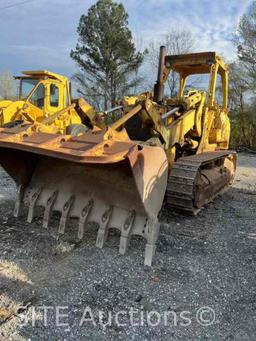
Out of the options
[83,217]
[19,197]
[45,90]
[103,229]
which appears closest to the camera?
[103,229]

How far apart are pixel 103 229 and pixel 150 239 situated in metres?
0.58

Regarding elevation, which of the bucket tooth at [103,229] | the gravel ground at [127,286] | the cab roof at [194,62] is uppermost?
the cab roof at [194,62]

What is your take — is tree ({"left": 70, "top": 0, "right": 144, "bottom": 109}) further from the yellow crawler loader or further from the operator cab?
the yellow crawler loader

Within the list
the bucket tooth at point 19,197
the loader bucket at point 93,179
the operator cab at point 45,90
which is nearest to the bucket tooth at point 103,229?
the loader bucket at point 93,179

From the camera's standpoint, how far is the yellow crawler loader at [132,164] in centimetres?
346

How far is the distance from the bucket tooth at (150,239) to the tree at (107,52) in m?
20.0

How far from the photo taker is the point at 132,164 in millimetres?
3426

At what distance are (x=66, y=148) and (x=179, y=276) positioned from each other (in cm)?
155

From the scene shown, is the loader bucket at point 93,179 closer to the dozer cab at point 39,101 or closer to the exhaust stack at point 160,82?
the exhaust stack at point 160,82

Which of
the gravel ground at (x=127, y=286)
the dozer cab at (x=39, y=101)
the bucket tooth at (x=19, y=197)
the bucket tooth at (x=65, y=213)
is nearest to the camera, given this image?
the gravel ground at (x=127, y=286)

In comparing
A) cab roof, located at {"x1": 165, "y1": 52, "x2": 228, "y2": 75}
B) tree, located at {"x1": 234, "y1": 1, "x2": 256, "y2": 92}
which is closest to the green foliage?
tree, located at {"x1": 234, "y1": 1, "x2": 256, "y2": 92}

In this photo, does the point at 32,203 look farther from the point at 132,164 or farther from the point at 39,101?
the point at 39,101

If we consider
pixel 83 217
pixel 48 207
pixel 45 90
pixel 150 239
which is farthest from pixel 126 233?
pixel 45 90

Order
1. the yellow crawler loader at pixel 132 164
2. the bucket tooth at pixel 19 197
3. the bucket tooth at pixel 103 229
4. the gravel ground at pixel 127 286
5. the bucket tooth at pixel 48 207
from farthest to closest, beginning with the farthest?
the bucket tooth at pixel 19 197
the bucket tooth at pixel 48 207
the bucket tooth at pixel 103 229
the yellow crawler loader at pixel 132 164
the gravel ground at pixel 127 286
